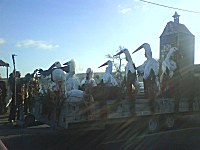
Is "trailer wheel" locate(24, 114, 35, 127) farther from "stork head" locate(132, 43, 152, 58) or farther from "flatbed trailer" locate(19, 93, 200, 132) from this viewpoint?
"stork head" locate(132, 43, 152, 58)

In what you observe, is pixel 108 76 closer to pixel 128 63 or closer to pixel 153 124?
pixel 128 63

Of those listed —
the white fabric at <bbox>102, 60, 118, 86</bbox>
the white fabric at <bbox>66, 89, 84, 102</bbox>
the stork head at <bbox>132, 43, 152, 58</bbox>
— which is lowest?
the white fabric at <bbox>66, 89, 84, 102</bbox>

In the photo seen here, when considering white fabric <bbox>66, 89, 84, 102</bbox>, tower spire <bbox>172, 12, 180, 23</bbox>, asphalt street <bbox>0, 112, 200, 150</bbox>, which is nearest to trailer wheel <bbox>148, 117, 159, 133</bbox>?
asphalt street <bbox>0, 112, 200, 150</bbox>

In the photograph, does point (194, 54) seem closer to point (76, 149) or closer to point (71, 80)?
point (71, 80)

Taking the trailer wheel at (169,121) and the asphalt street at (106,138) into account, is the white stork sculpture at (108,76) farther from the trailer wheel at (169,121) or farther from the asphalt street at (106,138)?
the asphalt street at (106,138)

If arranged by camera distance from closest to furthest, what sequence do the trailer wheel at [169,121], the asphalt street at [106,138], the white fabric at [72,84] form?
the asphalt street at [106,138]
the white fabric at [72,84]
the trailer wheel at [169,121]

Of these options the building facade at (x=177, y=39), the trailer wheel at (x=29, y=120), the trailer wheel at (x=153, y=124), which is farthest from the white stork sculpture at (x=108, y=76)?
the building facade at (x=177, y=39)

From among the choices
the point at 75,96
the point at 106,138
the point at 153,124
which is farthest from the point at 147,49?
the point at 75,96

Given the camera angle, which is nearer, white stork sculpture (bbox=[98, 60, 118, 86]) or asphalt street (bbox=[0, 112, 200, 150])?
A: asphalt street (bbox=[0, 112, 200, 150])

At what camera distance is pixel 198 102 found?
10.7 m

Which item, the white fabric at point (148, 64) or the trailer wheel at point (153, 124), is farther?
the white fabric at point (148, 64)

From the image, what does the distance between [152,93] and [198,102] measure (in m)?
2.22

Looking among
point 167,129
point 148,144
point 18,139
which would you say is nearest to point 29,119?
point 18,139

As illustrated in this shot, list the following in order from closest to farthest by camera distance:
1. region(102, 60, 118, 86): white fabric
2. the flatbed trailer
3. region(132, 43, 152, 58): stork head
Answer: the flatbed trailer < region(132, 43, 152, 58): stork head < region(102, 60, 118, 86): white fabric
